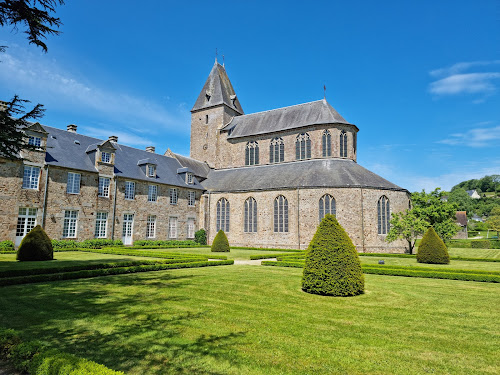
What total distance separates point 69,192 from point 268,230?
57.9 ft

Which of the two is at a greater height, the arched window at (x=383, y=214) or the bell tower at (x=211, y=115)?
the bell tower at (x=211, y=115)

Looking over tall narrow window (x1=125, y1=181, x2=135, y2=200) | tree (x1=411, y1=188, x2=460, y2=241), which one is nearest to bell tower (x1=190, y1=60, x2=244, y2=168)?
tall narrow window (x1=125, y1=181, x2=135, y2=200)

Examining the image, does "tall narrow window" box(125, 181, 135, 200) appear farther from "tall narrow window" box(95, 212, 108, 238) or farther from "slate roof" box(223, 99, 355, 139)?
"slate roof" box(223, 99, 355, 139)

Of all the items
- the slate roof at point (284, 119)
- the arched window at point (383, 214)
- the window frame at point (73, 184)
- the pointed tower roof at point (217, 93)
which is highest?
the pointed tower roof at point (217, 93)

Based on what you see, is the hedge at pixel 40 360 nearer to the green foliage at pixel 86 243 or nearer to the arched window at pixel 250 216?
the green foliage at pixel 86 243

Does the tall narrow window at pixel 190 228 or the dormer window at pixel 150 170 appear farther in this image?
the tall narrow window at pixel 190 228

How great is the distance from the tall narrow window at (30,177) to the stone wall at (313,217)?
58.8ft

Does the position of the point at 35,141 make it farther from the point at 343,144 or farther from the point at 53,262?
the point at 343,144

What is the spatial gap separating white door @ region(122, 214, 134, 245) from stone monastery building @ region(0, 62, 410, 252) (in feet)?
0.29

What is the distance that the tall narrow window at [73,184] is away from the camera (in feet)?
79.2

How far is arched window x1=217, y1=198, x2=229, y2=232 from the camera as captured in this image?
3384 centimetres

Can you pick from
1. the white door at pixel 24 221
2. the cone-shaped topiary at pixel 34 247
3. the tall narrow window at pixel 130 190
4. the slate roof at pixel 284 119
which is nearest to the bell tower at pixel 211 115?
the slate roof at pixel 284 119

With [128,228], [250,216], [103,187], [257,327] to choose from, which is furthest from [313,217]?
[257,327]

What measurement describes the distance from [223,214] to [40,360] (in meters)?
30.4
